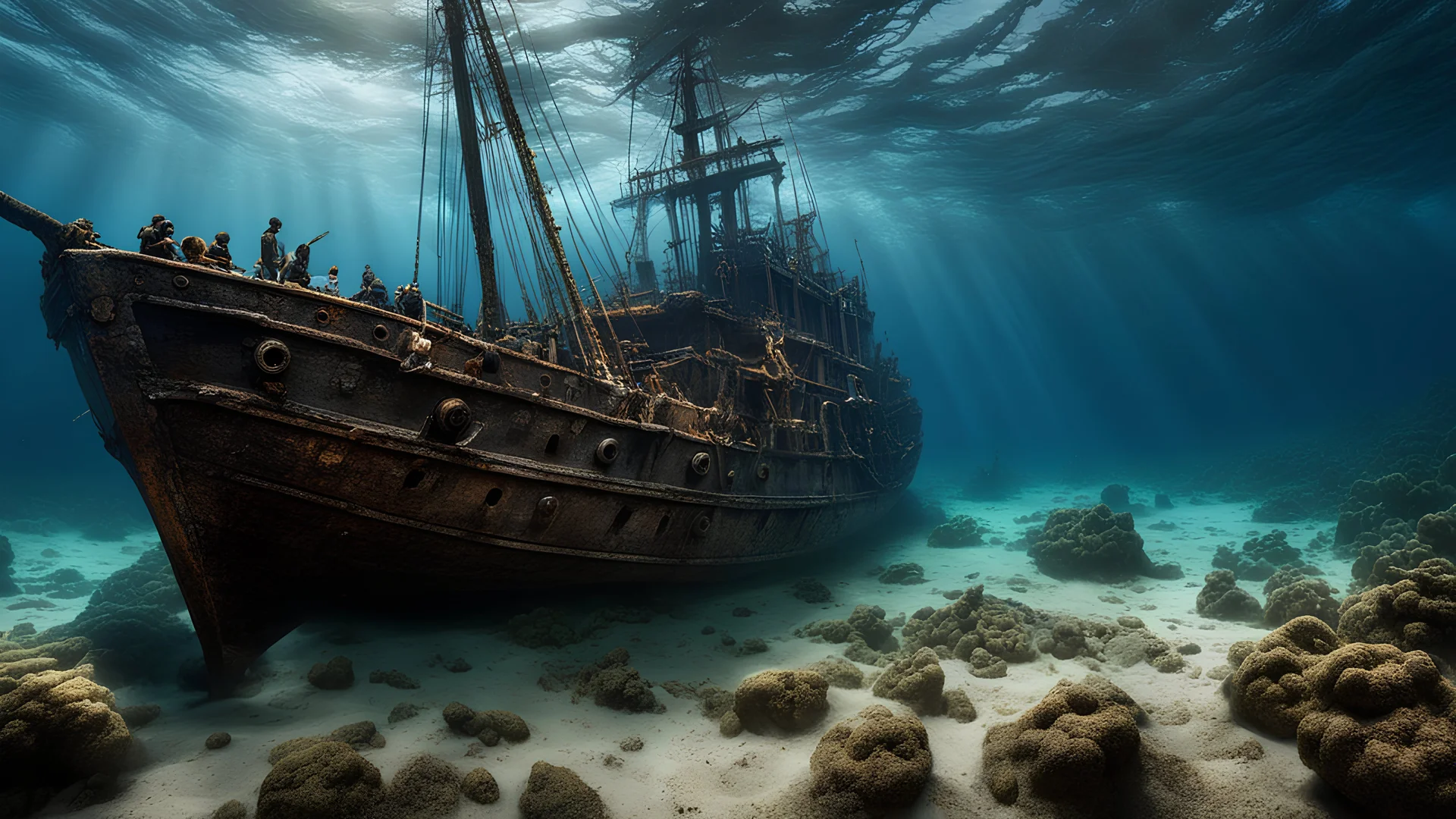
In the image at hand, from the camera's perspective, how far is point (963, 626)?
9.13 m

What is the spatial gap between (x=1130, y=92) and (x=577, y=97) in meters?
27.7

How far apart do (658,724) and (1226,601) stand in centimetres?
1024

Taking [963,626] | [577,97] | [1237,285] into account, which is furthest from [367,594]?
[1237,285]

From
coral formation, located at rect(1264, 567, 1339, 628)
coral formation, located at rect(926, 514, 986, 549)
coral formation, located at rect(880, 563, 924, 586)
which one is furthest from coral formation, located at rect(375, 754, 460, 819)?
coral formation, located at rect(926, 514, 986, 549)

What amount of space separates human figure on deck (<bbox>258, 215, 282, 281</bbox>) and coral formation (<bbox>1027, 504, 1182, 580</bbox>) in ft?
56.7

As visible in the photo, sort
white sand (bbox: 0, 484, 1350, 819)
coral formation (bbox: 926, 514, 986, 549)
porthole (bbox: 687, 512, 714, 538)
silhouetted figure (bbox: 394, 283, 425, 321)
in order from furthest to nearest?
coral formation (bbox: 926, 514, 986, 549) → porthole (bbox: 687, 512, 714, 538) → silhouetted figure (bbox: 394, 283, 425, 321) → white sand (bbox: 0, 484, 1350, 819)

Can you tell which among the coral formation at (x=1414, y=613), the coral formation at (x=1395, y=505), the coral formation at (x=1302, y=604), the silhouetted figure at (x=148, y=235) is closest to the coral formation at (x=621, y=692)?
the silhouetted figure at (x=148, y=235)

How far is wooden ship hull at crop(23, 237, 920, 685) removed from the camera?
5496 mm

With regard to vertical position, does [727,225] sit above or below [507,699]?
above

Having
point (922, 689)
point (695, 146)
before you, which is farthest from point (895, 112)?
point (922, 689)

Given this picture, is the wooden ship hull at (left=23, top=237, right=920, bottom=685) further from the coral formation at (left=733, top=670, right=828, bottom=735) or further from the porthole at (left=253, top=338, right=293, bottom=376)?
the coral formation at (left=733, top=670, right=828, bottom=735)

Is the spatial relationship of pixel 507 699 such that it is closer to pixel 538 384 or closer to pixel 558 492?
pixel 558 492

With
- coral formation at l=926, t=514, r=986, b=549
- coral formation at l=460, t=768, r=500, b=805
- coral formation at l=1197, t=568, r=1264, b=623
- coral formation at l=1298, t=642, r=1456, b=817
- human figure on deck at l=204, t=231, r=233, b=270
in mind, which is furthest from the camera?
coral formation at l=926, t=514, r=986, b=549

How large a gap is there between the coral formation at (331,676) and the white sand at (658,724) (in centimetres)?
11
